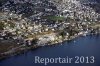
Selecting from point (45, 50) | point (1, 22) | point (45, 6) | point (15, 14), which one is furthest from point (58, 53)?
point (45, 6)

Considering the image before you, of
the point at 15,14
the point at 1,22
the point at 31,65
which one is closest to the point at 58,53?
the point at 31,65

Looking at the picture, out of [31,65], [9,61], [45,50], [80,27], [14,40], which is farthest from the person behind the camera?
[80,27]

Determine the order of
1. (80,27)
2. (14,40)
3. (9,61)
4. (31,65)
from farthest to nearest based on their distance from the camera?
(80,27) → (14,40) → (9,61) → (31,65)

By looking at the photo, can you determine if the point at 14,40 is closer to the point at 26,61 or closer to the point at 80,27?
the point at 26,61

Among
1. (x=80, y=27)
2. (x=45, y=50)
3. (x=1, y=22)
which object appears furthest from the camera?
(x=80, y=27)

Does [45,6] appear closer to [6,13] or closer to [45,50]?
[6,13]

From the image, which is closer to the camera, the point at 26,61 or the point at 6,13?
the point at 26,61
